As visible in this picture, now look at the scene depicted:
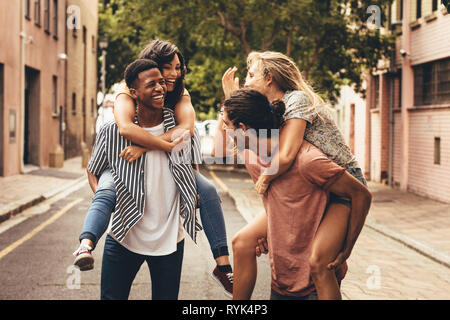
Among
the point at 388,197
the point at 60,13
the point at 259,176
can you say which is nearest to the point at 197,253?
the point at 259,176

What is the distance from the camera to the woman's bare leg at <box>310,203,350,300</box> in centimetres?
226

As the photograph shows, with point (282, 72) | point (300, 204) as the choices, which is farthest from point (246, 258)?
point (282, 72)

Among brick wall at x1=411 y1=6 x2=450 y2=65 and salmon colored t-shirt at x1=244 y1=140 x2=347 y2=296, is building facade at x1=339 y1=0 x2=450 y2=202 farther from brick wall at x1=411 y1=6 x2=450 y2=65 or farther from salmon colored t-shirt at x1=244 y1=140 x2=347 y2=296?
salmon colored t-shirt at x1=244 y1=140 x2=347 y2=296

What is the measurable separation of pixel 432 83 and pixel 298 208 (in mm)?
17304

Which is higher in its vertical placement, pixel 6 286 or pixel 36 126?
pixel 36 126

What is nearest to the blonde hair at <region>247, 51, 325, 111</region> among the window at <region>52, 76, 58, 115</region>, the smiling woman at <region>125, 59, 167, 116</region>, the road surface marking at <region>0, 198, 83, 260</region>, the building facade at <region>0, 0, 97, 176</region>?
the smiling woman at <region>125, 59, 167, 116</region>

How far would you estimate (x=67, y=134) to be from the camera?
1221 inches

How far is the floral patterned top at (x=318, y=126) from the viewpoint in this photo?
7.61ft

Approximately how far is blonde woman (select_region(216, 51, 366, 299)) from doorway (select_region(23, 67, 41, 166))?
75.7ft

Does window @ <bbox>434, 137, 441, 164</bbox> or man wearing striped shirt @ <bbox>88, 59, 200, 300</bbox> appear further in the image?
window @ <bbox>434, 137, 441, 164</bbox>

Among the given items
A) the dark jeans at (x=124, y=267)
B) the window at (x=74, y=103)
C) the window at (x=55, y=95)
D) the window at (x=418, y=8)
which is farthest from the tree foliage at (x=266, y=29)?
the dark jeans at (x=124, y=267)

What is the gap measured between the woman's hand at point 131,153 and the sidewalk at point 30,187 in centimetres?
951
